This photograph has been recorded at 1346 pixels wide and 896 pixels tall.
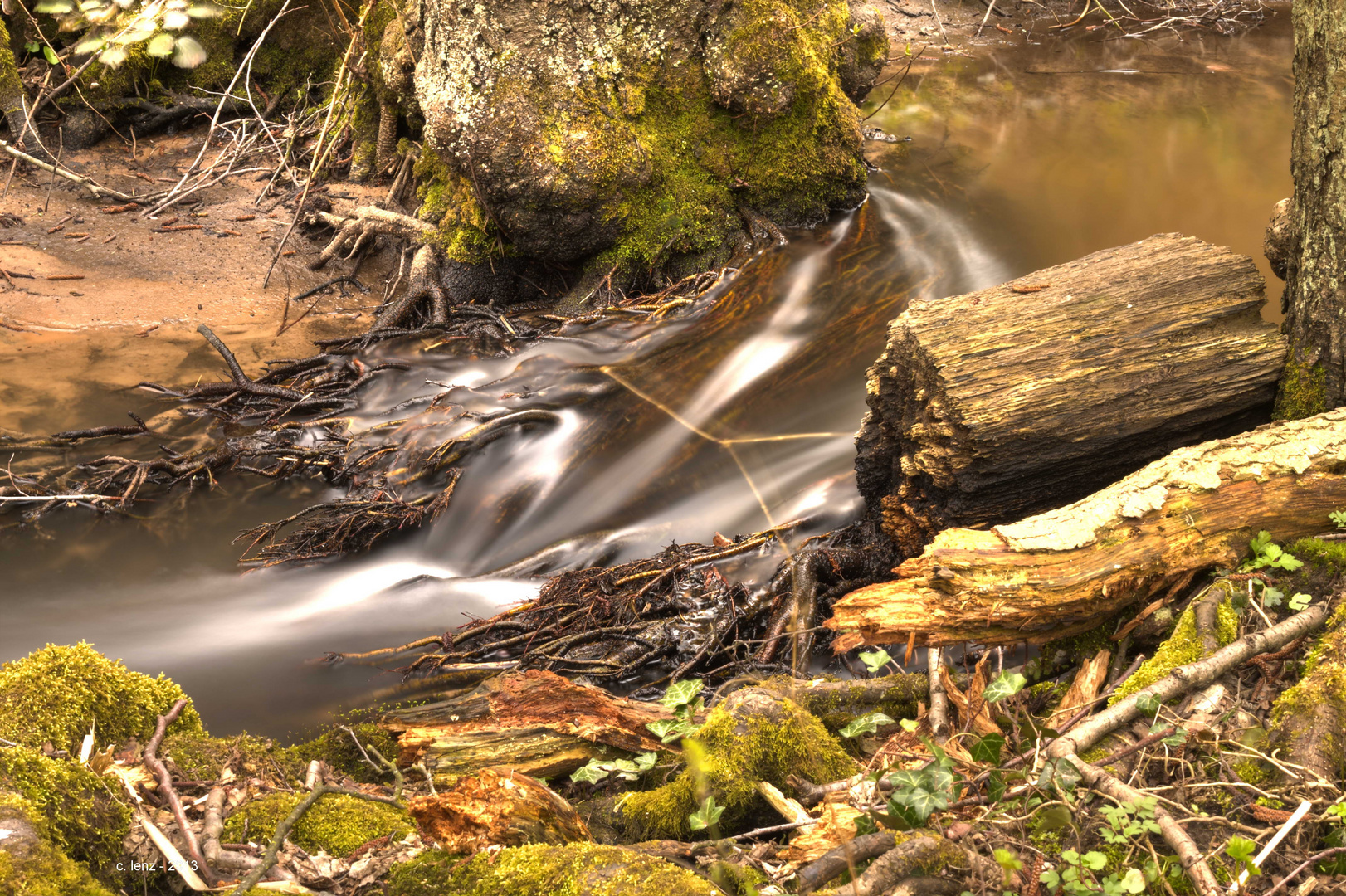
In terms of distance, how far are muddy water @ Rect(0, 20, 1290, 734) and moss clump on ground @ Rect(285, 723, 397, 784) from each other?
750 mm

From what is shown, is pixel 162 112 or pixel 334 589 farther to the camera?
pixel 162 112

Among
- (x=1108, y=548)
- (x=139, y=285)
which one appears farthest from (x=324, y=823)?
(x=139, y=285)

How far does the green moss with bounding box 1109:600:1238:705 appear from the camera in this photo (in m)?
2.33

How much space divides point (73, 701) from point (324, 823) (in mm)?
694

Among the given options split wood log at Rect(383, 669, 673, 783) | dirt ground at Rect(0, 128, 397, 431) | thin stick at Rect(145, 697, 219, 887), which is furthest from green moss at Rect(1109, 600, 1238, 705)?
dirt ground at Rect(0, 128, 397, 431)

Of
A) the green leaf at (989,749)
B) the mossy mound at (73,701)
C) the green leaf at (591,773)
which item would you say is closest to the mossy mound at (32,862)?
the mossy mound at (73,701)

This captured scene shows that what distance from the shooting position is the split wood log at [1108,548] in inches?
99.3

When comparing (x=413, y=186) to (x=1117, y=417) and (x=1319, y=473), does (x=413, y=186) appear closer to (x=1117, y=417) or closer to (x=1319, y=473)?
(x=1117, y=417)

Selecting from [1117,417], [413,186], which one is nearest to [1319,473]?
[1117,417]

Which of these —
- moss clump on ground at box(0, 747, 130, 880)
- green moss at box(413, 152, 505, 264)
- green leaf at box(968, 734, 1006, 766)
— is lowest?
green leaf at box(968, 734, 1006, 766)

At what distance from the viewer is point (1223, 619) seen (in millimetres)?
2436

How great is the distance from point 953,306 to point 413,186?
6345 millimetres

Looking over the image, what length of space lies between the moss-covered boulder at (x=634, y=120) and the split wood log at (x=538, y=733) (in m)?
4.36

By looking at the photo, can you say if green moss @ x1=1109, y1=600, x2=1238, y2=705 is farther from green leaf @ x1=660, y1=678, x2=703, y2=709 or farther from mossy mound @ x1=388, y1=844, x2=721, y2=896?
mossy mound @ x1=388, y1=844, x2=721, y2=896
